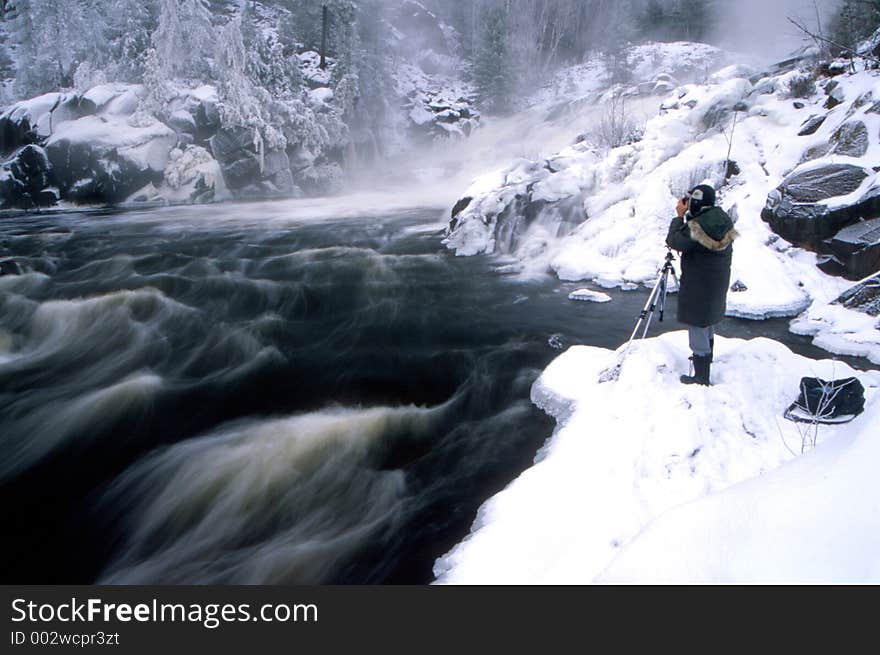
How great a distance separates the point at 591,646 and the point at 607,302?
8.04 metres

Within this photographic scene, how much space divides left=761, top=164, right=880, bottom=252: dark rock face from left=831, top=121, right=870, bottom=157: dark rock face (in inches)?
23.3

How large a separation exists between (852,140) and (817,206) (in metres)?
1.58

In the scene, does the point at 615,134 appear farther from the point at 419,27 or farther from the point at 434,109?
the point at 419,27

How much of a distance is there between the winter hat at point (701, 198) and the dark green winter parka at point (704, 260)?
6 centimetres

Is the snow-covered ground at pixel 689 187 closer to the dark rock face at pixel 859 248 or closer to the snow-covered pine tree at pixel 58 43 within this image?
the dark rock face at pixel 859 248

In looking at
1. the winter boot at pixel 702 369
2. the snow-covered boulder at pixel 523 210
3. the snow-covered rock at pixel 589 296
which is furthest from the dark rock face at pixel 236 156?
the winter boot at pixel 702 369

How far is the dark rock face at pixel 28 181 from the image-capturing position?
23.1m

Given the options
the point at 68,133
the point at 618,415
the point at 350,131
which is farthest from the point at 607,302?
the point at 350,131

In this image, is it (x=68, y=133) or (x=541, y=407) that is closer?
(x=541, y=407)

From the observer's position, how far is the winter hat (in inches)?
161

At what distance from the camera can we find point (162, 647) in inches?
90.0

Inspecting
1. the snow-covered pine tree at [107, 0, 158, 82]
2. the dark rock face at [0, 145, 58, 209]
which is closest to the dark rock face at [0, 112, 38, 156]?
the dark rock face at [0, 145, 58, 209]

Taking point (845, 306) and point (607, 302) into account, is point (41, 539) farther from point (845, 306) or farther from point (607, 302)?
point (845, 306)

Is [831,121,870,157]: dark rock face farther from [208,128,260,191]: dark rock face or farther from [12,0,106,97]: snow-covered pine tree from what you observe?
[12,0,106,97]: snow-covered pine tree
